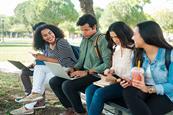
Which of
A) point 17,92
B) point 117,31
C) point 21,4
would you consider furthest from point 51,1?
point 117,31

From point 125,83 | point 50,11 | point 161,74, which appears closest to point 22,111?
point 125,83

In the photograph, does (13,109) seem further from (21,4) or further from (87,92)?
(21,4)

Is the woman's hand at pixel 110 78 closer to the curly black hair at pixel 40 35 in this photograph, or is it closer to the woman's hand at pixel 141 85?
the woman's hand at pixel 141 85

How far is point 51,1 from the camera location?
5197 cm

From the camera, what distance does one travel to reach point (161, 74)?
398cm

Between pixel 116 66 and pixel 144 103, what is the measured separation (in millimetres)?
919

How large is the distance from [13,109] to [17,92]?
183cm

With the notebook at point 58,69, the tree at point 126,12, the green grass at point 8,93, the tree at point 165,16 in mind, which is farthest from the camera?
the tree at point 165,16

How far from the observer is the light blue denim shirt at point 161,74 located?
3.88 meters

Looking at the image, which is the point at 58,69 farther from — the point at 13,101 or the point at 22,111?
the point at 13,101

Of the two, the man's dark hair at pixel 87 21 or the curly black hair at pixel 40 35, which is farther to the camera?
the curly black hair at pixel 40 35

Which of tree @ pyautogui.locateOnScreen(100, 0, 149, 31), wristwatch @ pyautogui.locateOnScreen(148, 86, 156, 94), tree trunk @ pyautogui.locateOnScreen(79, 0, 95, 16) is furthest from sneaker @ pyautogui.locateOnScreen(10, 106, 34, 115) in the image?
tree @ pyautogui.locateOnScreen(100, 0, 149, 31)

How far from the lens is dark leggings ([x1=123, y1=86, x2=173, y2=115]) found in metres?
3.78

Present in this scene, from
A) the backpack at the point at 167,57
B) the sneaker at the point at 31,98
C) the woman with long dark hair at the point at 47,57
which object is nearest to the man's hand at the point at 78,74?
the woman with long dark hair at the point at 47,57
